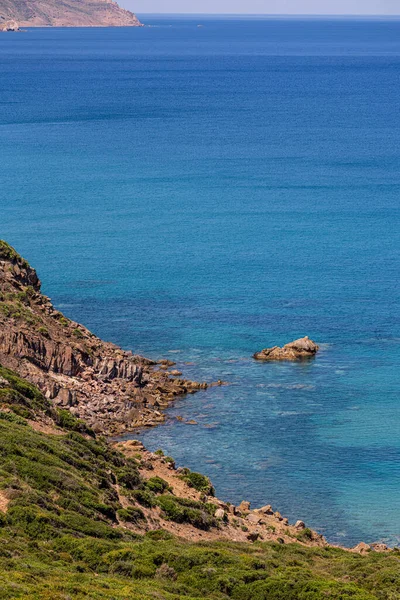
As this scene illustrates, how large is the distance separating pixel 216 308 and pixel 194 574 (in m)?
44.7

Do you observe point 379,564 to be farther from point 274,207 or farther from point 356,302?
point 274,207

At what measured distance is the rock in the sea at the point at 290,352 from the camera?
66.8m

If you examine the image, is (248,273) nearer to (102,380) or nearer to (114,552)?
(102,380)

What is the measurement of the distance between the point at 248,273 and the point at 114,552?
55.8 meters

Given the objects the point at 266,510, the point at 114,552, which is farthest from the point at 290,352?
the point at 114,552

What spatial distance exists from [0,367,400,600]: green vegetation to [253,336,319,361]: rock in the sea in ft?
81.1

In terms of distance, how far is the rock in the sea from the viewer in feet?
219

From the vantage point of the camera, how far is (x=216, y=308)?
76.9m

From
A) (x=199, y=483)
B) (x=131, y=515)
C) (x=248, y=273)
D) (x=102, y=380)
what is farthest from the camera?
(x=248, y=273)

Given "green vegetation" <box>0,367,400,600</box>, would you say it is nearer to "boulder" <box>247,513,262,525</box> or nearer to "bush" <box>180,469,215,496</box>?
"boulder" <box>247,513,262,525</box>

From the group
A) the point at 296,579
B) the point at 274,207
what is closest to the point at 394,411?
the point at 296,579

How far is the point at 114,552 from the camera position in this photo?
32.6 m

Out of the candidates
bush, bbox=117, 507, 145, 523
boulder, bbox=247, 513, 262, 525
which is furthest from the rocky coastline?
bush, bbox=117, 507, 145, 523

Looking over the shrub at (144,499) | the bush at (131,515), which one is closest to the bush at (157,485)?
the shrub at (144,499)
